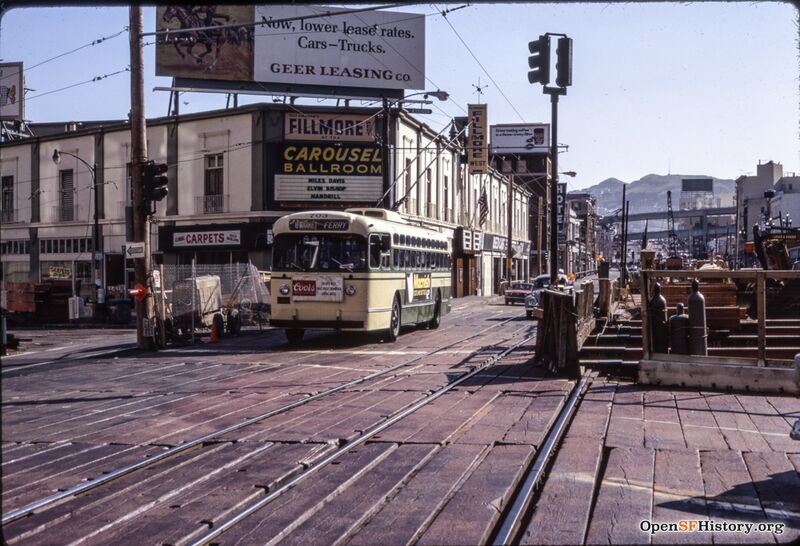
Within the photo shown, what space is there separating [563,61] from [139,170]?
10.0 meters

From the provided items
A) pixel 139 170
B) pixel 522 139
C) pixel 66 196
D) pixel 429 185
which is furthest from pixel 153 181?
pixel 522 139

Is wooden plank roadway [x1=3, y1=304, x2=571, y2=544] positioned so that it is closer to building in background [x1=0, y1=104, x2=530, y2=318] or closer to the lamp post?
building in background [x1=0, y1=104, x2=530, y2=318]

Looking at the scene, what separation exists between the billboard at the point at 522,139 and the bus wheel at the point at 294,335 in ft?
257

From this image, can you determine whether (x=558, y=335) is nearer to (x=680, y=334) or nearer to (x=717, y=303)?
(x=680, y=334)

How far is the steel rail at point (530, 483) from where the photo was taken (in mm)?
5398

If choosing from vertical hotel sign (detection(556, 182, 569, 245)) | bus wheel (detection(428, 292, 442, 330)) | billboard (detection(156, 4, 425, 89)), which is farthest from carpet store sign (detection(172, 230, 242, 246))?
vertical hotel sign (detection(556, 182, 569, 245))

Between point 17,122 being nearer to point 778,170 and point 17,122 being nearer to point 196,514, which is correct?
point 196,514

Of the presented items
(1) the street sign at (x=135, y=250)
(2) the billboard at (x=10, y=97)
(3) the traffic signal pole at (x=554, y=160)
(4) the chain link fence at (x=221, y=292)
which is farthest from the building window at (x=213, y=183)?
(3) the traffic signal pole at (x=554, y=160)

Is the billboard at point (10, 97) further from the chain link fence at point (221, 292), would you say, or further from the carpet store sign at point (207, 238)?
the chain link fence at point (221, 292)

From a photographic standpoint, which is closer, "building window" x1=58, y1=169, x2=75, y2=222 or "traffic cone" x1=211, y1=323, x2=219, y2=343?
"traffic cone" x1=211, y1=323, x2=219, y2=343

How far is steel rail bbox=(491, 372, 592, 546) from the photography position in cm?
540

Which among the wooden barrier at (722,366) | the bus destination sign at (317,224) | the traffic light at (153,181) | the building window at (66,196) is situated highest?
the building window at (66,196)

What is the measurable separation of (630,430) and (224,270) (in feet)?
67.6

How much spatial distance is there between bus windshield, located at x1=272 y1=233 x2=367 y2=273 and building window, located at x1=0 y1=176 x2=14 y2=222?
31.3 m
